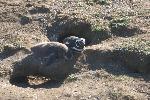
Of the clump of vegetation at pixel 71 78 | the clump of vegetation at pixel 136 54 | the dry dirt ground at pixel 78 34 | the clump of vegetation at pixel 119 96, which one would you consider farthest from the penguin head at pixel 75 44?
the clump of vegetation at pixel 119 96

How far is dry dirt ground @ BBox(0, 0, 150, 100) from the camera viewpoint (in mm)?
8773

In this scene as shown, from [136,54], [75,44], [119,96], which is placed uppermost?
[75,44]

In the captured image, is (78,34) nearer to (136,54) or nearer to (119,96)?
(136,54)

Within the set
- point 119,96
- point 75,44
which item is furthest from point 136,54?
point 119,96

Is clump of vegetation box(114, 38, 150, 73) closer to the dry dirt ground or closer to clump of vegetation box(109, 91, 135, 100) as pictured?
the dry dirt ground

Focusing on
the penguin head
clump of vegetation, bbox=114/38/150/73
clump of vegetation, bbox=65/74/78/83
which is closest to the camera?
clump of vegetation, bbox=65/74/78/83

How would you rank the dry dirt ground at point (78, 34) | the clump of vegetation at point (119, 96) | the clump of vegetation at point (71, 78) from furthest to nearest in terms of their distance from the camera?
1. the clump of vegetation at point (71, 78)
2. the dry dirt ground at point (78, 34)
3. the clump of vegetation at point (119, 96)

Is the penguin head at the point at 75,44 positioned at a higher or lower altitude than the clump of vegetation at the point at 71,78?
higher

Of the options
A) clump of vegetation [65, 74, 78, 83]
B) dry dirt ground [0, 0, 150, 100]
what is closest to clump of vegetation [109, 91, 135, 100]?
dry dirt ground [0, 0, 150, 100]

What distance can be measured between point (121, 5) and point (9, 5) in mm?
2714

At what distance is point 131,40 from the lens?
1017cm

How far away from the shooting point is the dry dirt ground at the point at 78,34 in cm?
877

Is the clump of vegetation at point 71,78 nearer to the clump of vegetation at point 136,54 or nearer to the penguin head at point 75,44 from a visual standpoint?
the penguin head at point 75,44

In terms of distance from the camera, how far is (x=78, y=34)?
11.0 meters
